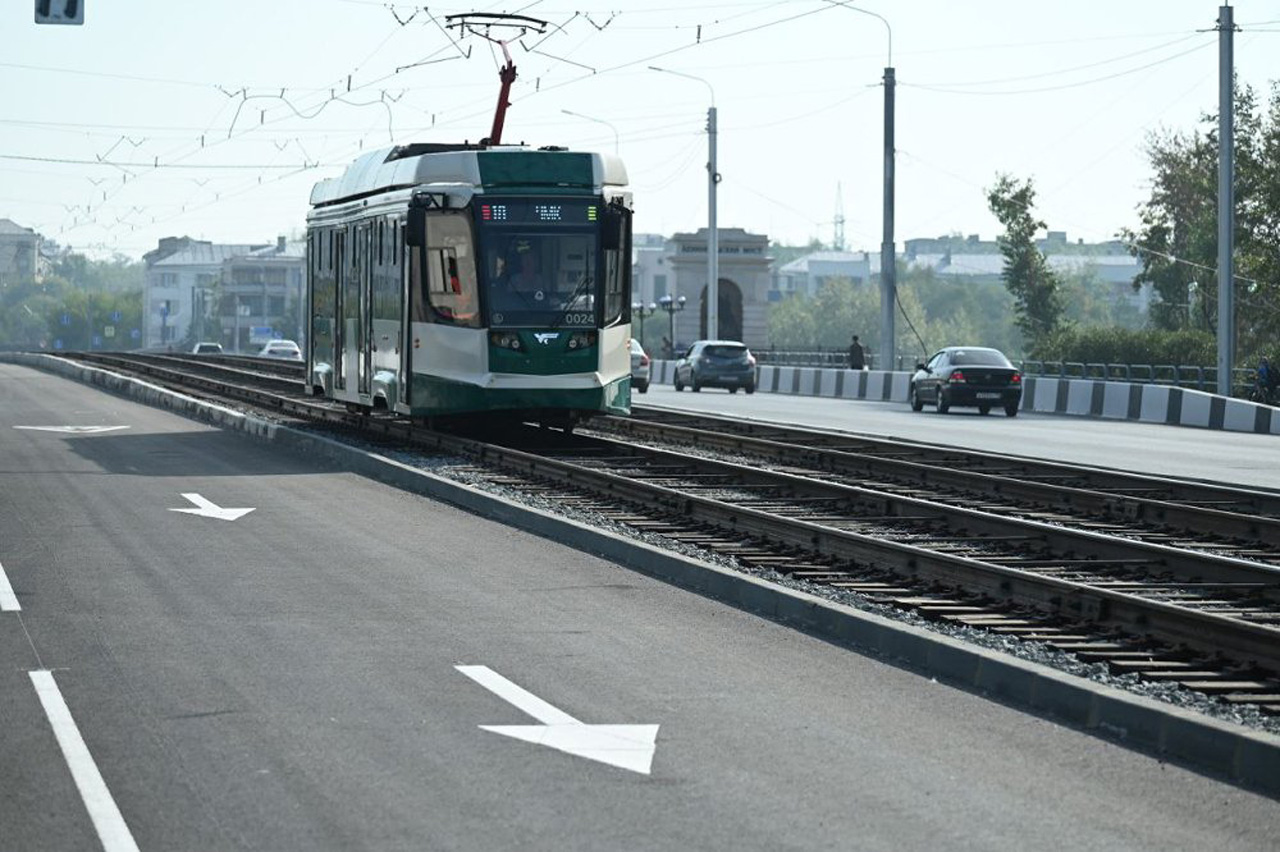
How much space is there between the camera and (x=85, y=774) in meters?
7.82

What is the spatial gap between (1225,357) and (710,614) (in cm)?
3310

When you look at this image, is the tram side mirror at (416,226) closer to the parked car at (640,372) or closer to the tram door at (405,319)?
the tram door at (405,319)

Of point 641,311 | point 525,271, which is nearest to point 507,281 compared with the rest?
point 525,271

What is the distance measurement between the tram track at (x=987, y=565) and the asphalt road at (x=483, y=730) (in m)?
1.14

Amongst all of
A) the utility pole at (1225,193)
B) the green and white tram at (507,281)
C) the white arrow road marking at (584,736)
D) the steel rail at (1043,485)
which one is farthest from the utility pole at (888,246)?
the white arrow road marking at (584,736)

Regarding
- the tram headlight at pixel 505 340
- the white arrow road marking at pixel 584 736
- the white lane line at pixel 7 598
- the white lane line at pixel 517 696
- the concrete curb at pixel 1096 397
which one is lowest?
the concrete curb at pixel 1096 397

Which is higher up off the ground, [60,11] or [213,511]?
[60,11]

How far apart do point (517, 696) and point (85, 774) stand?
2228mm

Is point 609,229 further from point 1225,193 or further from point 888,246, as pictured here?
point 888,246

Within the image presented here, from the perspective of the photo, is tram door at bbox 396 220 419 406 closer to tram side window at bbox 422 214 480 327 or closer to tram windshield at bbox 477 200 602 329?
tram side window at bbox 422 214 480 327

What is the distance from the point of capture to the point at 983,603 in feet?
41.0

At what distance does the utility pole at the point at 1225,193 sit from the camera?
43281 millimetres

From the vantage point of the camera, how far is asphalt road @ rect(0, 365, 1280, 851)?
23.3ft

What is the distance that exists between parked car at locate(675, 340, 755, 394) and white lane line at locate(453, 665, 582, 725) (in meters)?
49.5
